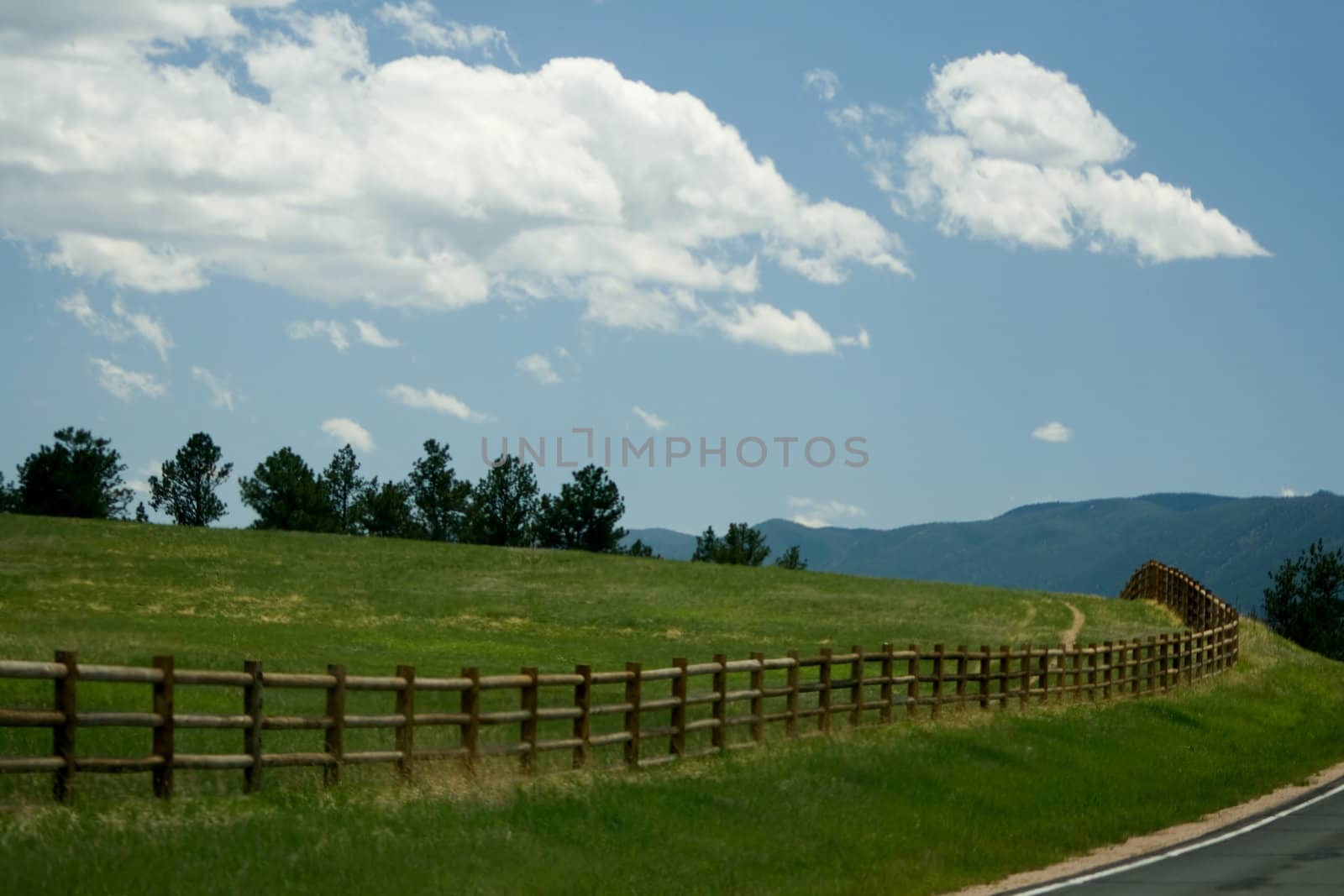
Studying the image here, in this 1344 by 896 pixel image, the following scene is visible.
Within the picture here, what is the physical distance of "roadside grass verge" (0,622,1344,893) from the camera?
14945 millimetres

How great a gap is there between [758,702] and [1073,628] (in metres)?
35.3

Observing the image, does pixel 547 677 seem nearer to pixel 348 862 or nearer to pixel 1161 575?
pixel 348 862

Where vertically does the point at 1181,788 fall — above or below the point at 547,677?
below

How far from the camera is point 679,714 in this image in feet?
79.0

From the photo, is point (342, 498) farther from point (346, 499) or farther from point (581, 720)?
point (581, 720)

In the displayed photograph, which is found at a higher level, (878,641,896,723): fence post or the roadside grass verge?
(878,641,896,723): fence post

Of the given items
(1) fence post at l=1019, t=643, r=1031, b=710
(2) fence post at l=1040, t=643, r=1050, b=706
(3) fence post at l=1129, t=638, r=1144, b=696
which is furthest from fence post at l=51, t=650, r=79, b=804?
(3) fence post at l=1129, t=638, r=1144, b=696

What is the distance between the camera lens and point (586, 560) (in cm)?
7738

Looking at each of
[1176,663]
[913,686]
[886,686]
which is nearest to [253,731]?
[886,686]

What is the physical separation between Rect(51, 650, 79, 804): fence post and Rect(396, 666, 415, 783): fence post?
415 cm

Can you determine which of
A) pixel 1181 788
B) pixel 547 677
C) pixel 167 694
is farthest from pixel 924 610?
pixel 167 694

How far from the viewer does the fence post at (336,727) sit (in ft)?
61.4

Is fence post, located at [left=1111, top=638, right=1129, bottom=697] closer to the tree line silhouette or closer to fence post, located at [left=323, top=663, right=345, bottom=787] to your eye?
fence post, located at [left=323, top=663, right=345, bottom=787]

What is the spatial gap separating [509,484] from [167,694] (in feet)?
457
